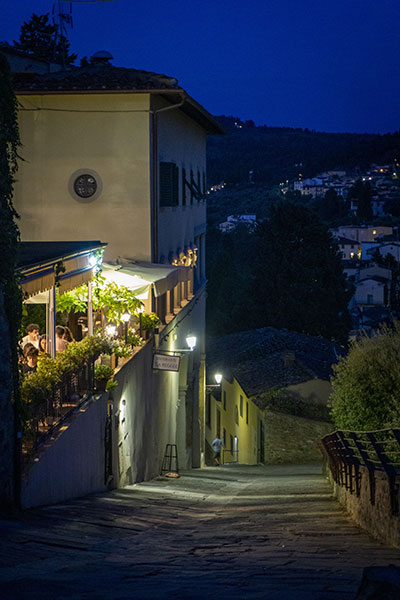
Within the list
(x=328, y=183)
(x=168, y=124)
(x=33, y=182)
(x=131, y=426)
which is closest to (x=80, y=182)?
(x=33, y=182)

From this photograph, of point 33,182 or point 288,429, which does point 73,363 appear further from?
point 288,429

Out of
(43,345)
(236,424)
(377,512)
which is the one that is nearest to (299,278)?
(236,424)

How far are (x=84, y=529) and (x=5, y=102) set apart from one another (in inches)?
170

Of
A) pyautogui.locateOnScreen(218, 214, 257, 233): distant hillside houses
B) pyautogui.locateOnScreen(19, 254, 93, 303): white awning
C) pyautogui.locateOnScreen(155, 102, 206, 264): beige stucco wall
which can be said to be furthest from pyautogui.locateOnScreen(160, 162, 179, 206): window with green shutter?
pyautogui.locateOnScreen(218, 214, 257, 233): distant hillside houses

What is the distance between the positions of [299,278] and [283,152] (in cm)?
9363

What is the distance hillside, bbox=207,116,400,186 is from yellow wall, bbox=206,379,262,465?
264 feet

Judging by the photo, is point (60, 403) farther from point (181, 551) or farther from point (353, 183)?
point (353, 183)

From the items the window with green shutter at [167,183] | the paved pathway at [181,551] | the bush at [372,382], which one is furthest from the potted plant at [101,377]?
the window with green shutter at [167,183]

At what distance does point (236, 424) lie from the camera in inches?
1567

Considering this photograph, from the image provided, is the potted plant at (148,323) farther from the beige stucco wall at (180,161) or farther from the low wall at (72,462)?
the low wall at (72,462)

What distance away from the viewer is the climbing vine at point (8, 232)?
838 centimetres

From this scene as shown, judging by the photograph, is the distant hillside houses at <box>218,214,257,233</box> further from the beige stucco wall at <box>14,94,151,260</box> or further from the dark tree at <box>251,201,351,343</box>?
the beige stucco wall at <box>14,94,151,260</box>

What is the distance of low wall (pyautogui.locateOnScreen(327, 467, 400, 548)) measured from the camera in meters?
7.74

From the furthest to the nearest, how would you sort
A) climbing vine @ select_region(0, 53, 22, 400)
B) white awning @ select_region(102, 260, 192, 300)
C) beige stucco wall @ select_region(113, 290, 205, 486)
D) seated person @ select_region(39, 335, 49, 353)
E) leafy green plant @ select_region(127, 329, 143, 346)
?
leafy green plant @ select_region(127, 329, 143, 346), white awning @ select_region(102, 260, 192, 300), beige stucco wall @ select_region(113, 290, 205, 486), seated person @ select_region(39, 335, 49, 353), climbing vine @ select_region(0, 53, 22, 400)
